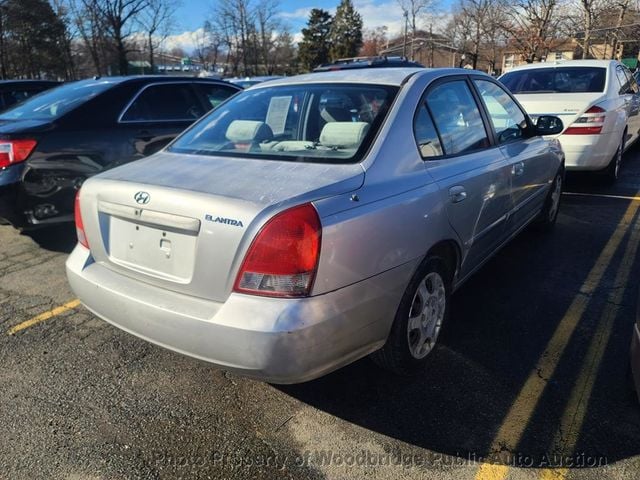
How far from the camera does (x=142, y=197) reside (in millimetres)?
2277

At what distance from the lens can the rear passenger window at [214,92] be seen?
6.02 m

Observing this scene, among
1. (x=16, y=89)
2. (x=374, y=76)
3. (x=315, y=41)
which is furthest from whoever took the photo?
(x=315, y=41)

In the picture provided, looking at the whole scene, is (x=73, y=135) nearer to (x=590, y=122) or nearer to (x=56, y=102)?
(x=56, y=102)

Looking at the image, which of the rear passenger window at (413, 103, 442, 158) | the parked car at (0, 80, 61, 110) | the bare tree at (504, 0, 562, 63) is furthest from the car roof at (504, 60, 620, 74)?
the bare tree at (504, 0, 562, 63)

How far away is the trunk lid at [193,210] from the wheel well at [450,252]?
0.67m

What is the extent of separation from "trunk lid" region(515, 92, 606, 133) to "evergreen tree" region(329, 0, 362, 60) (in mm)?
58409

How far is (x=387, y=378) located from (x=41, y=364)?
1999 millimetres

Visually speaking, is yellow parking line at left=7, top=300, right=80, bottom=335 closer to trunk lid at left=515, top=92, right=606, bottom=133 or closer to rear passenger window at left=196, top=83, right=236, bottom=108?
rear passenger window at left=196, top=83, right=236, bottom=108

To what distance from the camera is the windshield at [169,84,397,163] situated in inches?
101

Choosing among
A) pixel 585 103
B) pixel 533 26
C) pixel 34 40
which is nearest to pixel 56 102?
pixel 585 103

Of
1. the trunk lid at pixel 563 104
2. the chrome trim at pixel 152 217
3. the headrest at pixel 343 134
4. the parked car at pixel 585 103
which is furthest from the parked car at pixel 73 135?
the parked car at pixel 585 103

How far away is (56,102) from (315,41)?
61.8 meters

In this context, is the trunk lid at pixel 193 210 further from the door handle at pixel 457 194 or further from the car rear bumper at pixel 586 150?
the car rear bumper at pixel 586 150

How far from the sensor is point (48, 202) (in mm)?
4449
